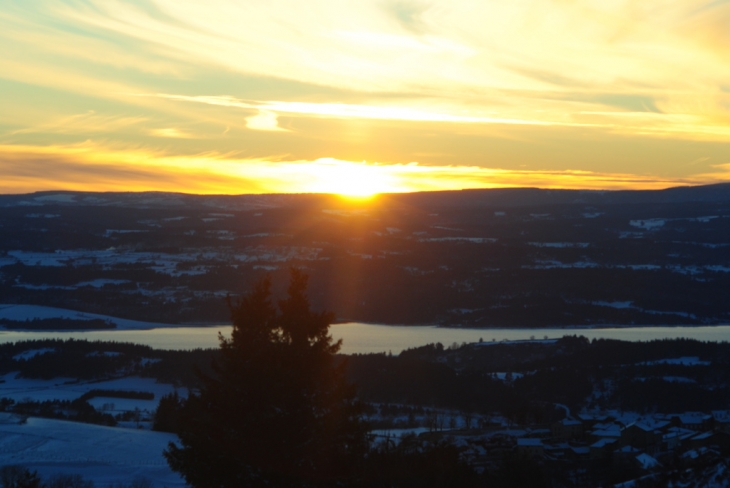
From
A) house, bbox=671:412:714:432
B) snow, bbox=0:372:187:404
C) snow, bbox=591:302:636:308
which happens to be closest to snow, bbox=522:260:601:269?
snow, bbox=591:302:636:308

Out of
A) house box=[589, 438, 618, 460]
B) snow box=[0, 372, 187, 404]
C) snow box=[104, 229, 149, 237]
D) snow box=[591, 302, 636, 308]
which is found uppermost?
snow box=[104, 229, 149, 237]

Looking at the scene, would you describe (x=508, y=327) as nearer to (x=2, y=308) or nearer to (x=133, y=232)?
(x=2, y=308)

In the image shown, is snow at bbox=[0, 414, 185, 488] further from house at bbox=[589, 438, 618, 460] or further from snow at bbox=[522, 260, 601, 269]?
snow at bbox=[522, 260, 601, 269]

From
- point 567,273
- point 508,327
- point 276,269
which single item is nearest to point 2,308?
point 276,269

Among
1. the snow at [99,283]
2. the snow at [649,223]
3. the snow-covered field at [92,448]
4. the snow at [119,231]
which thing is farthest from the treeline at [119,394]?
the snow at [649,223]

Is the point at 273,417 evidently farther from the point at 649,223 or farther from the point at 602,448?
the point at 649,223
